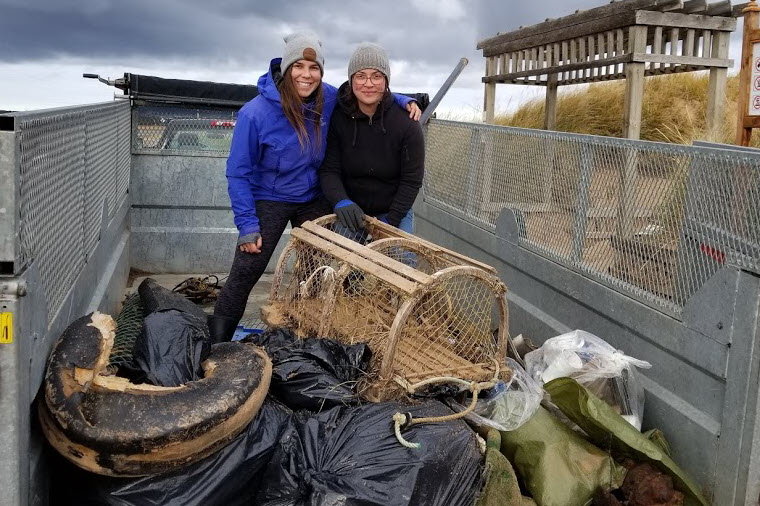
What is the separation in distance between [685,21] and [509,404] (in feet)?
21.0

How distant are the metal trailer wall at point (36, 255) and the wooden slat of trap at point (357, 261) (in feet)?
3.92

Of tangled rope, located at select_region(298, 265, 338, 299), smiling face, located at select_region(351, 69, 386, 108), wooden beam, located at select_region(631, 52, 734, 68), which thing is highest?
wooden beam, located at select_region(631, 52, 734, 68)

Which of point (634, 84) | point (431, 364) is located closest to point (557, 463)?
point (431, 364)

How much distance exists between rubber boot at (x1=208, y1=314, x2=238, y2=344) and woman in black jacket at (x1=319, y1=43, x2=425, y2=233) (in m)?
0.90

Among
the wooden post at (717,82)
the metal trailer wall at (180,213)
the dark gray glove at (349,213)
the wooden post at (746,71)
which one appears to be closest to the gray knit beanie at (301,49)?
the dark gray glove at (349,213)

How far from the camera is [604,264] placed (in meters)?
4.23

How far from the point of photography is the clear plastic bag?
12.4ft

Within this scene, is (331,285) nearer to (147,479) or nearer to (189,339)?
(189,339)

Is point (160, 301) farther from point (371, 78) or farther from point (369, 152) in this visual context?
point (371, 78)

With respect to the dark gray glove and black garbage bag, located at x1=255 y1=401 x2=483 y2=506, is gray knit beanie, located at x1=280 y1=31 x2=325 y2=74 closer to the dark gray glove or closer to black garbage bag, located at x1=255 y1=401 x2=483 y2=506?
the dark gray glove

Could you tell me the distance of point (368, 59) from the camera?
422cm

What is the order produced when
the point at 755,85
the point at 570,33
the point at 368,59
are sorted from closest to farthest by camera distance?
the point at 368,59 < the point at 755,85 < the point at 570,33

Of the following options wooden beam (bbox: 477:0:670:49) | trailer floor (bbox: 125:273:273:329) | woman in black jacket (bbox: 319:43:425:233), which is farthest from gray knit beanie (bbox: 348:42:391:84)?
wooden beam (bbox: 477:0:670:49)

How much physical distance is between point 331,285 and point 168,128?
4.57 metres
